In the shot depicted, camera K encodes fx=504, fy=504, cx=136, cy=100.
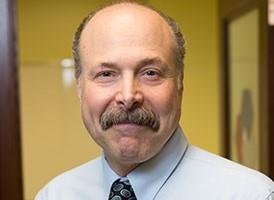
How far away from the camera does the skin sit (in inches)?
36.9

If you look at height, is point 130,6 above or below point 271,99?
above

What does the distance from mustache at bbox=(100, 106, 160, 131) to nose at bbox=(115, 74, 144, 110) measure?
13 mm

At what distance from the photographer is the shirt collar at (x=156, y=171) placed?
1014mm

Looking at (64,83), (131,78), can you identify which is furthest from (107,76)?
(64,83)

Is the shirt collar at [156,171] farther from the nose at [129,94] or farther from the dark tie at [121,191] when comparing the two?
the nose at [129,94]

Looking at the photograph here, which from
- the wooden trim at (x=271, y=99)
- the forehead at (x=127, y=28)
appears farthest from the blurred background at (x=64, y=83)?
the forehead at (x=127, y=28)

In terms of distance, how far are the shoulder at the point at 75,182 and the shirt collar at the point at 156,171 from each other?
0.29ft

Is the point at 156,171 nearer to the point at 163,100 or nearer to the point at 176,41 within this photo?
the point at 163,100

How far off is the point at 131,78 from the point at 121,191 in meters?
0.25

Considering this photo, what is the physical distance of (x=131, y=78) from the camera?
93 centimetres

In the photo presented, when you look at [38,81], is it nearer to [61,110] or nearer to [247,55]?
[61,110]

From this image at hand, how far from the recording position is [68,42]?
3.58 metres

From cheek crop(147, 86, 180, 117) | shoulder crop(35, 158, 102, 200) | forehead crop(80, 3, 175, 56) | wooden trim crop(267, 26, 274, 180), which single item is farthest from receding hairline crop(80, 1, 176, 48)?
wooden trim crop(267, 26, 274, 180)

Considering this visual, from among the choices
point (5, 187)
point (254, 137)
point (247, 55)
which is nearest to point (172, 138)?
point (5, 187)
